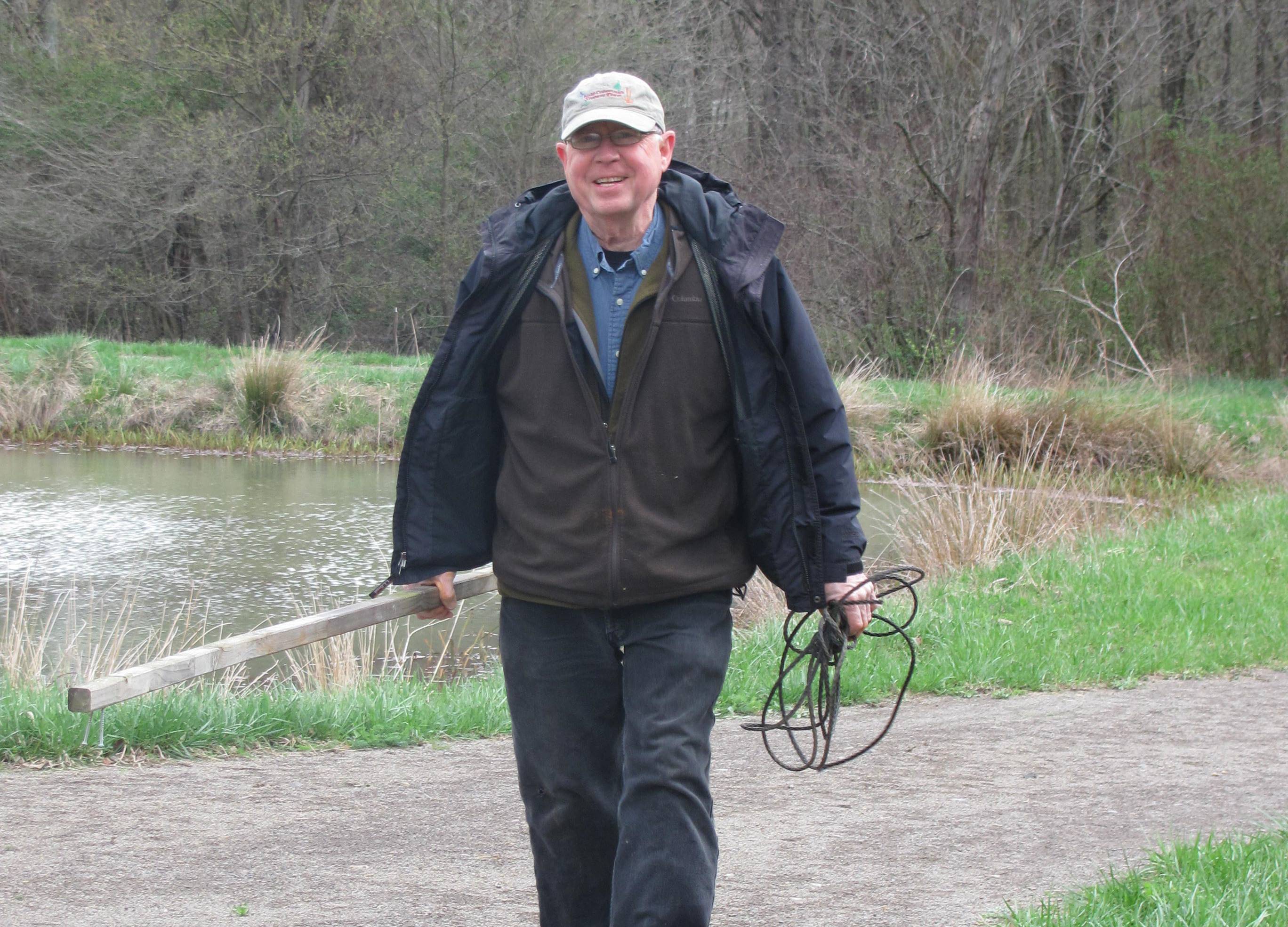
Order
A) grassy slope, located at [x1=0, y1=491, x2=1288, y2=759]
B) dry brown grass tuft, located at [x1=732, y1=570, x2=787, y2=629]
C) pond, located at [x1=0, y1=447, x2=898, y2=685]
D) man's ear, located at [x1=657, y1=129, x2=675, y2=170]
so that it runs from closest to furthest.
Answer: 1. man's ear, located at [x1=657, y1=129, x2=675, y2=170]
2. grassy slope, located at [x1=0, y1=491, x2=1288, y2=759]
3. dry brown grass tuft, located at [x1=732, y1=570, x2=787, y2=629]
4. pond, located at [x1=0, y1=447, x2=898, y2=685]

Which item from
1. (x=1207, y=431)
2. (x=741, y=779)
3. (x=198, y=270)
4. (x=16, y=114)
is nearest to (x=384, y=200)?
(x=198, y=270)

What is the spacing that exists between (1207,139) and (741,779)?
19.7 meters

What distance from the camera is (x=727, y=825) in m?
4.36

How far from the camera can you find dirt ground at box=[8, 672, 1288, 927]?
145 inches

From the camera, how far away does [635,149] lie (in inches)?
117

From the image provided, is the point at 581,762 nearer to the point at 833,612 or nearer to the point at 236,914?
the point at 833,612

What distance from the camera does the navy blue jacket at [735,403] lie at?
3.02 m

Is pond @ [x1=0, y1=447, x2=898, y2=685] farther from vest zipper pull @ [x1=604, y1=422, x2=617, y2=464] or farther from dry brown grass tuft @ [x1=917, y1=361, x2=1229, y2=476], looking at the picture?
vest zipper pull @ [x1=604, y1=422, x2=617, y2=464]

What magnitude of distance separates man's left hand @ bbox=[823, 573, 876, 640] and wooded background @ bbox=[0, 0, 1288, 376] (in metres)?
18.7

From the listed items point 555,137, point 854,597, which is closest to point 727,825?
point 854,597

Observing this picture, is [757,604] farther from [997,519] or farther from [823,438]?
[823,438]

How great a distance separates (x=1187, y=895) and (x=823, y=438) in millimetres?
1364

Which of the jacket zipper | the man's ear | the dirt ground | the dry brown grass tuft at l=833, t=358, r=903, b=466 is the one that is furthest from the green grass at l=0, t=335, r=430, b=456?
the man's ear

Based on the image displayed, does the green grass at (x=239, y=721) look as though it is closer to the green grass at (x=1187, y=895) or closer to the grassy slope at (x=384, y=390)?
the green grass at (x=1187, y=895)
